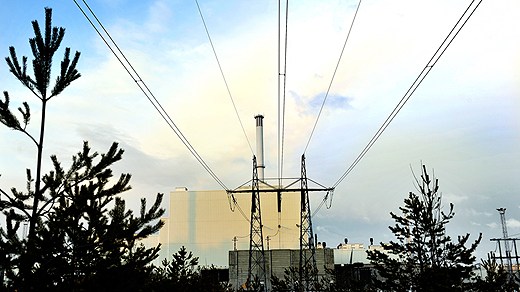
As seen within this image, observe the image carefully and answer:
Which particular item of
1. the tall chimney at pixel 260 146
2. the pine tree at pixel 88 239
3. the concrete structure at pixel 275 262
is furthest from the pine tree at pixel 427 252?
the tall chimney at pixel 260 146

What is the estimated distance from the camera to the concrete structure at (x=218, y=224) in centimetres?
5622

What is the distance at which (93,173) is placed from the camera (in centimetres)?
658

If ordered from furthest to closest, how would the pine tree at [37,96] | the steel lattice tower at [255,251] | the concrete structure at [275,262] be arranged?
the concrete structure at [275,262] → the steel lattice tower at [255,251] → the pine tree at [37,96]

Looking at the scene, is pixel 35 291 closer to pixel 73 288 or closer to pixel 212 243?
pixel 73 288

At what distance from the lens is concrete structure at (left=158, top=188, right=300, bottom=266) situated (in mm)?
56219

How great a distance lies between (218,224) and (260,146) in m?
10.5

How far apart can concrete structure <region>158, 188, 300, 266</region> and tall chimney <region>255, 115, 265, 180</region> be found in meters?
4.45

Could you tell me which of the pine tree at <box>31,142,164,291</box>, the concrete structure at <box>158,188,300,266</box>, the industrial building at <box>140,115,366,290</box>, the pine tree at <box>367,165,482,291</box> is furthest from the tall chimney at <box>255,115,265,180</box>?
the pine tree at <box>31,142,164,291</box>

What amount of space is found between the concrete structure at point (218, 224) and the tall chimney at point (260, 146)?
4.45 meters

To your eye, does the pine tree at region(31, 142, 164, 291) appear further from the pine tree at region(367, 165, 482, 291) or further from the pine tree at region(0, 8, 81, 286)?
the pine tree at region(367, 165, 482, 291)

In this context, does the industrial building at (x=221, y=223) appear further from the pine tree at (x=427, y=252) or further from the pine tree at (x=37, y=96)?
the pine tree at (x=37, y=96)

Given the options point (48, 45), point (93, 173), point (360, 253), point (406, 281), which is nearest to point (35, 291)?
point (93, 173)

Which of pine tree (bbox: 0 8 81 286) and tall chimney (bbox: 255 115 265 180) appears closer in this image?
pine tree (bbox: 0 8 81 286)

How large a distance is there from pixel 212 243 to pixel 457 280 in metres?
46.8
